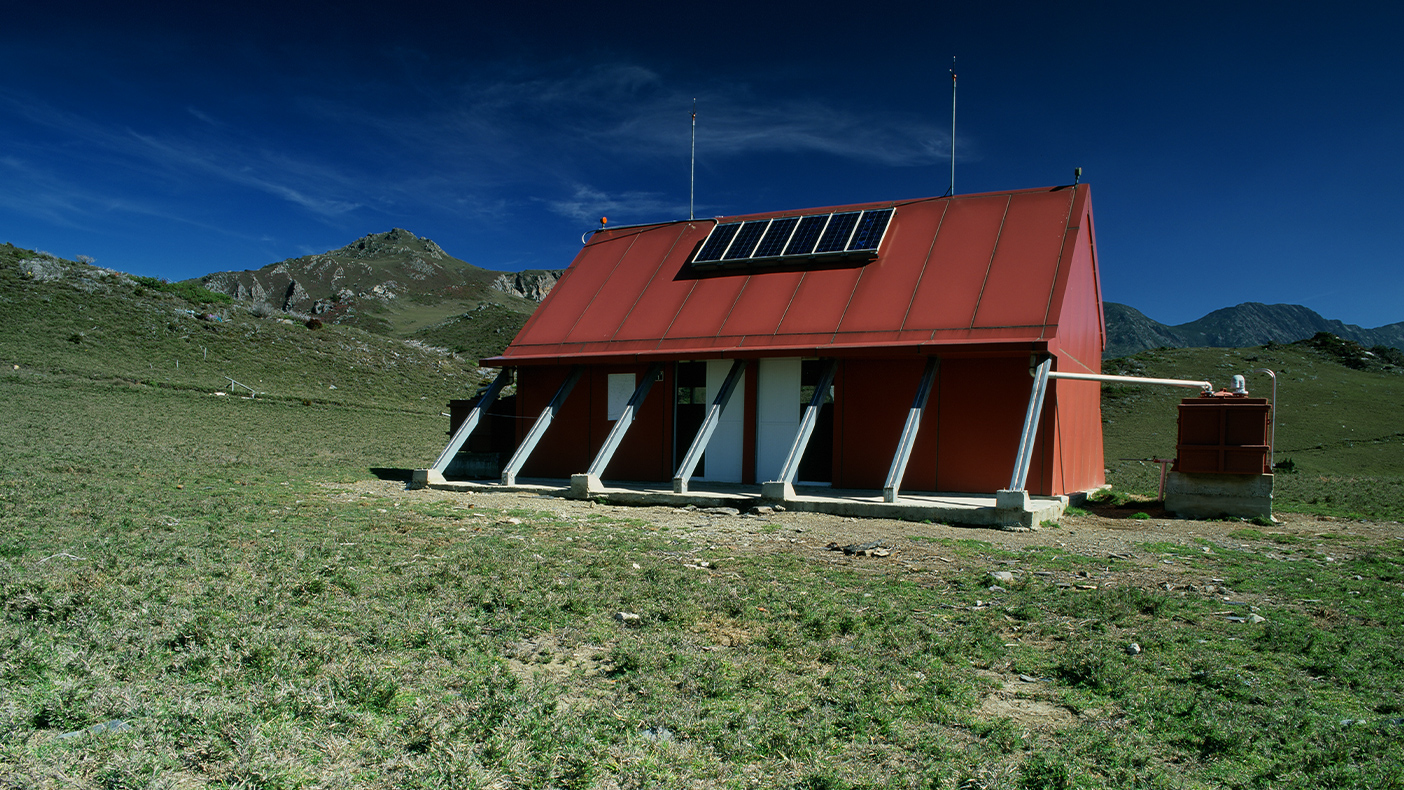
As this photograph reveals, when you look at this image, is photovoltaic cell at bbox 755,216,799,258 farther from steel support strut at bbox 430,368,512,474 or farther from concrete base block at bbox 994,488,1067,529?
concrete base block at bbox 994,488,1067,529

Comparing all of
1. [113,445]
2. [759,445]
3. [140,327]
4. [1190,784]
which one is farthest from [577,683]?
[140,327]

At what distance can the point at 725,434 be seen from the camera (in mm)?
14977

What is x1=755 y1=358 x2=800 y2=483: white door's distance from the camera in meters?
14.4

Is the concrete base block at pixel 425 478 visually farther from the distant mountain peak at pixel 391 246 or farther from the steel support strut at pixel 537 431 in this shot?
the distant mountain peak at pixel 391 246

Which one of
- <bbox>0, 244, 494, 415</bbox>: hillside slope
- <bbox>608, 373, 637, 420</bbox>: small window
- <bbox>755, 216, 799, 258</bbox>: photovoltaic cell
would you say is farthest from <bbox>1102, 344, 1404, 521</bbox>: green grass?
<bbox>0, 244, 494, 415</bbox>: hillside slope

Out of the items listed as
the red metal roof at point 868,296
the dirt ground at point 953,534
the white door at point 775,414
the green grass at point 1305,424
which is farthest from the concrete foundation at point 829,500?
the green grass at point 1305,424

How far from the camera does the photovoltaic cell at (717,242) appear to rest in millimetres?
16547

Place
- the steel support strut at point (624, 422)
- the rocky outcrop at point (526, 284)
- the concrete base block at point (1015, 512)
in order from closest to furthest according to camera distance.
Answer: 1. the concrete base block at point (1015, 512)
2. the steel support strut at point (624, 422)
3. the rocky outcrop at point (526, 284)

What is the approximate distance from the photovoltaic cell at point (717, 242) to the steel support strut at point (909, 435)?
5657mm

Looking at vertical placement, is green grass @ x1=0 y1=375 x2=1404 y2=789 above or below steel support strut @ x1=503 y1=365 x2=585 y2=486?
below

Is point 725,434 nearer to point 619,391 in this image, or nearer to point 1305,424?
point 619,391

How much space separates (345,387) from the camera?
35.4 metres

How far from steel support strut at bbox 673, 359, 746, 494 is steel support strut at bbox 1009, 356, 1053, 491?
4662 mm

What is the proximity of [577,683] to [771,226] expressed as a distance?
45.7 feet
